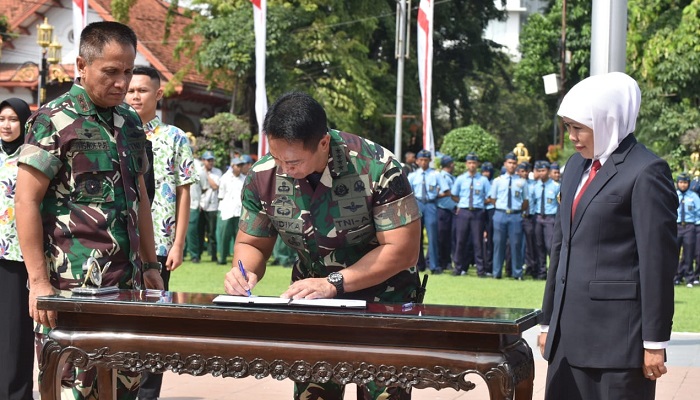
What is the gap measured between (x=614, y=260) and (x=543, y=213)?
14173mm

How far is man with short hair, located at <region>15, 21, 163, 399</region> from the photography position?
4578 millimetres

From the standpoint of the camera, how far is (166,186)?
6551 millimetres

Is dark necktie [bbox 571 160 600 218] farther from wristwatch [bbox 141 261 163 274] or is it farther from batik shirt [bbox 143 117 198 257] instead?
batik shirt [bbox 143 117 198 257]

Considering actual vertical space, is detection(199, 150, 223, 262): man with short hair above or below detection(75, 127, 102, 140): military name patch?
below

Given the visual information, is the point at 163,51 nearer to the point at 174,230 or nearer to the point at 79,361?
the point at 174,230

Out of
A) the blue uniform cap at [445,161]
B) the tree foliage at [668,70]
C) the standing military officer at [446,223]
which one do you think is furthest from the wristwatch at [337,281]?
the tree foliage at [668,70]

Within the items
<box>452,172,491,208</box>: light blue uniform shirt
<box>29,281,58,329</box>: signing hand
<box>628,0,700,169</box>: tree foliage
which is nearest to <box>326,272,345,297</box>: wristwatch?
<box>29,281,58,329</box>: signing hand

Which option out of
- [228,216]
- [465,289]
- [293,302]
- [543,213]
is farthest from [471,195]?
[293,302]

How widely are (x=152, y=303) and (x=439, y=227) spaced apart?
15061 mm

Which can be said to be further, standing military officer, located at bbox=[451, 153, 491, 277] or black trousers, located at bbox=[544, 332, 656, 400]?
standing military officer, located at bbox=[451, 153, 491, 277]

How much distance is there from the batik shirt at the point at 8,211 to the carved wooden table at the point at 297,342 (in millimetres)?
1633

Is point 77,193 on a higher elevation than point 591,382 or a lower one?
higher

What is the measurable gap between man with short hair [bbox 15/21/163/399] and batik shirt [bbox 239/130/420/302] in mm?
622

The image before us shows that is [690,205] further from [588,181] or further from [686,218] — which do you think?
[588,181]
